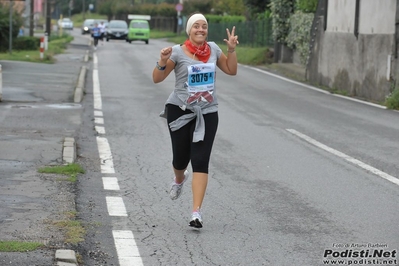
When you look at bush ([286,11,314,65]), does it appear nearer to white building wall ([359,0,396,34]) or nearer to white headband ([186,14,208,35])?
white building wall ([359,0,396,34])

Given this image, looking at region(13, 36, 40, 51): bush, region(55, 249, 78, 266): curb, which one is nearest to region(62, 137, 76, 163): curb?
region(55, 249, 78, 266): curb

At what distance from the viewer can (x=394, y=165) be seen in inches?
434

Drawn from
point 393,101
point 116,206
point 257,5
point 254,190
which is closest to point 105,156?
point 254,190

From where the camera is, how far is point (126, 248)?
671 centimetres

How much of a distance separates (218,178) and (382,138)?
14.7 ft

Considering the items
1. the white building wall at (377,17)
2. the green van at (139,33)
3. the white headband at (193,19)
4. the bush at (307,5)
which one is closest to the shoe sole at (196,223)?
the white headband at (193,19)

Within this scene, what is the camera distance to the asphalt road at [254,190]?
6.73 metres

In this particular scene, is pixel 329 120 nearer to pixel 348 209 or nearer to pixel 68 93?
pixel 68 93

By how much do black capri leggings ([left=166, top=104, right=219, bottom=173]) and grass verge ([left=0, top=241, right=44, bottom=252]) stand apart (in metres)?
1.63

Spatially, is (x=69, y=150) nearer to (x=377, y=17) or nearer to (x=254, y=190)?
(x=254, y=190)

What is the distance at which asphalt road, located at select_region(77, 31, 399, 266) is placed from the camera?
6.73 meters

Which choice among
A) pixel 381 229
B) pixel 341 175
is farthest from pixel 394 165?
pixel 381 229

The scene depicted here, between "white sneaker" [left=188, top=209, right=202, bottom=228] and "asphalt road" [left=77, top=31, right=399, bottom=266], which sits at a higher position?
"white sneaker" [left=188, top=209, right=202, bottom=228]

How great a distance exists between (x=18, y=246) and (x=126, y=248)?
80 cm
